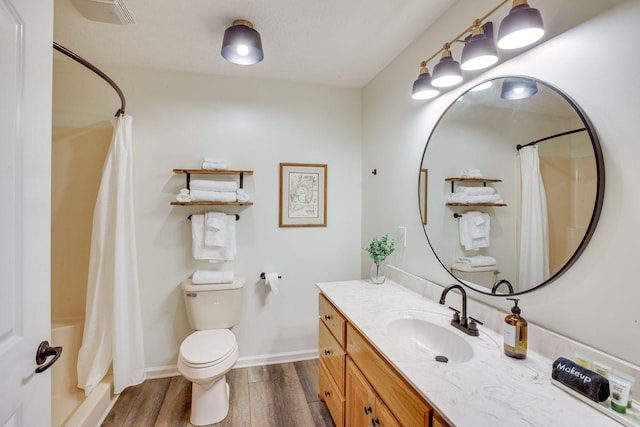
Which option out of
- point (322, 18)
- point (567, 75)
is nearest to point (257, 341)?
point (322, 18)

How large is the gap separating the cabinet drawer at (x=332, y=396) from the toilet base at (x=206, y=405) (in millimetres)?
665

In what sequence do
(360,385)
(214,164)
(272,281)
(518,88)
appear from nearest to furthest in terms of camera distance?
(518,88)
(360,385)
(214,164)
(272,281)

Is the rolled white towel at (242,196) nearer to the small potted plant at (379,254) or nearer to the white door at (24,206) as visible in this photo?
the small potted plant at (379,254)

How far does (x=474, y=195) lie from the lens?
4.77ft

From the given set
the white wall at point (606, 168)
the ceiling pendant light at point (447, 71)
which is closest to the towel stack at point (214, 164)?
the ceiling pendant light at point (447, 71)

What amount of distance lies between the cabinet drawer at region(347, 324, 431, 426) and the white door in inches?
45.3

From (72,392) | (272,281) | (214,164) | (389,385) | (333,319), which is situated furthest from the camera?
(272,281)

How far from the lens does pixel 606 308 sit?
3.06ft

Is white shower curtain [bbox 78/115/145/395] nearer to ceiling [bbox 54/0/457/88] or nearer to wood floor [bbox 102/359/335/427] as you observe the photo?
wood floor [bbox 102/359/335/427]

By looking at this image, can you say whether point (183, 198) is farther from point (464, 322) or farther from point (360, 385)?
point (464, 322)

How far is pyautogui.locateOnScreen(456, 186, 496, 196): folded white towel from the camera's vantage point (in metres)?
1.37

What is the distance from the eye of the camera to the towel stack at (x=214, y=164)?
7.39 ft

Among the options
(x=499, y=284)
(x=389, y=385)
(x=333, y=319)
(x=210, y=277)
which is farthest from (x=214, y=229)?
(x=499, y=284)

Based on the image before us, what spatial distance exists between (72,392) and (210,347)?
3.35 feet
